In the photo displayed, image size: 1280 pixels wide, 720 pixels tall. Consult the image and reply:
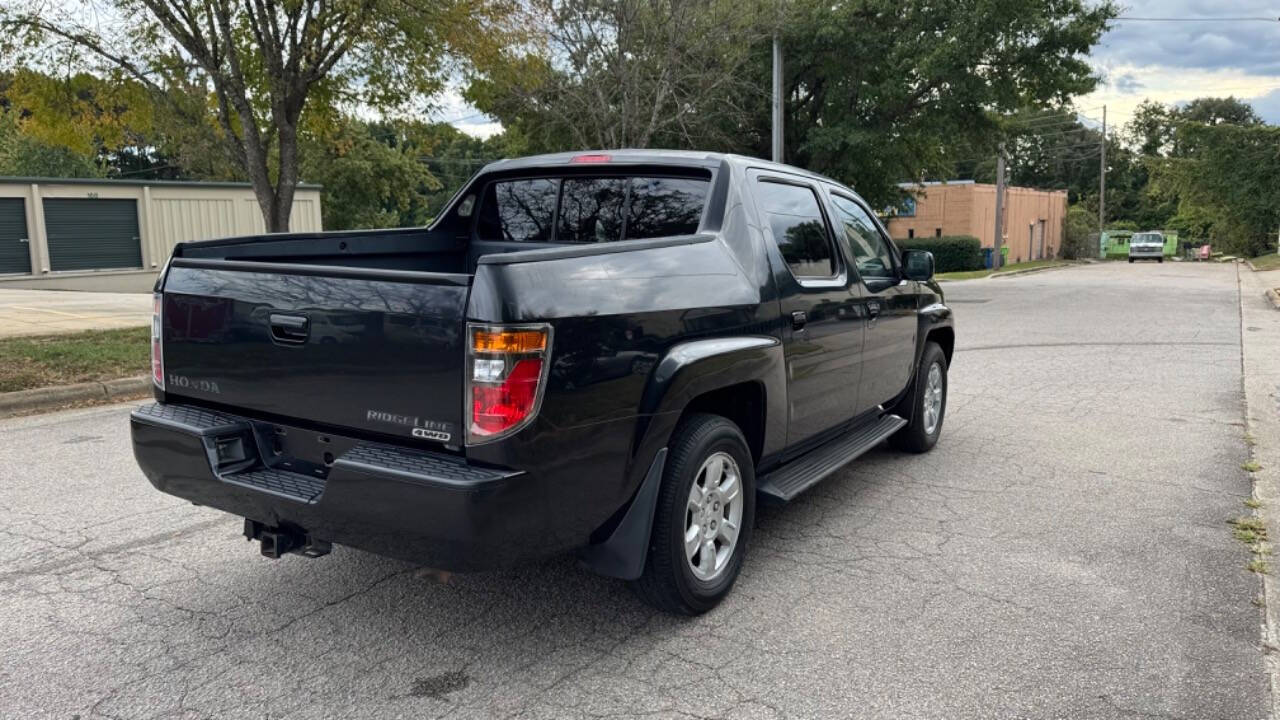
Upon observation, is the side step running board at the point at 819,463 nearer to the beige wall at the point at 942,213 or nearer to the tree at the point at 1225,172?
the tree at the point at 1225,172

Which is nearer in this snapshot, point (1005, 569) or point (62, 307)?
point (1005, 569)

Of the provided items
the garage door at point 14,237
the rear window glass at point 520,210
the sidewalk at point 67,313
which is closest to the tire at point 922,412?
the rear window glass at point 520,210

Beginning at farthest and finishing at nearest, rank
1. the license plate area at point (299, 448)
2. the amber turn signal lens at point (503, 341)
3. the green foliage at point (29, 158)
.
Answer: the green foliage at point (29, 158)
the license plate area at point (299, 448)
the amber turn signal lens at point (503, 341)

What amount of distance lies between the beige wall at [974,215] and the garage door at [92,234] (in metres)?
31.6

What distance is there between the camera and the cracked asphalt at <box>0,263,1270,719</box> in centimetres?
310

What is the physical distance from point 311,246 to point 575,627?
2236 millimetres

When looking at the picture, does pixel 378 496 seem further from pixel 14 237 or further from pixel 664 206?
pixel 14 237

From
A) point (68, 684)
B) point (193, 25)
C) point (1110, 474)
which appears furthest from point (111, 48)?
point (1110, 474)

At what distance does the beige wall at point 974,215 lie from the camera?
4650 cm

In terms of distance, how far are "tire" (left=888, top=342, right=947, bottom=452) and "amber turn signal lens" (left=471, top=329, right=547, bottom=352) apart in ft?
12.6

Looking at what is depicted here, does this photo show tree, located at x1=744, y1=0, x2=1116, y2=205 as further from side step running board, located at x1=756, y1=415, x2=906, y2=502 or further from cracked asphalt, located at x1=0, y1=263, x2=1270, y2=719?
side step running board, located at x1=756, y1=415, x2=906, y2=502

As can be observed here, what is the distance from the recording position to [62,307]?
1644 centimetres

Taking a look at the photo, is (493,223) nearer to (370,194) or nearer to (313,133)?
(313,133)

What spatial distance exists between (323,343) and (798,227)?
2.45m
